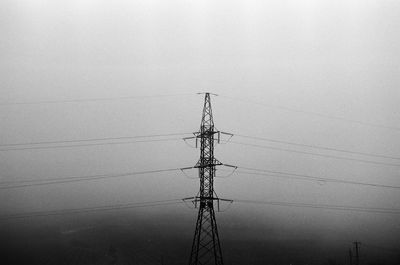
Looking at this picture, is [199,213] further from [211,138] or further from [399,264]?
[399,264]

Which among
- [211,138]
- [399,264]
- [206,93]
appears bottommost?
[399,264]

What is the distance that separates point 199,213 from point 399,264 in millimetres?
162238

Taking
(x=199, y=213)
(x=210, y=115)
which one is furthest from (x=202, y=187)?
(x=210, y=115)

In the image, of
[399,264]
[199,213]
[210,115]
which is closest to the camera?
[199,213]

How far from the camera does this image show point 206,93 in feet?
134

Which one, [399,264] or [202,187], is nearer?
[202,187]

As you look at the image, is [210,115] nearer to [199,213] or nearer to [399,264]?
[199,213]

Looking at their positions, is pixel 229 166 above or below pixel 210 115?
below

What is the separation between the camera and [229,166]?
131ft

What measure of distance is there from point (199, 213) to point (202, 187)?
231cm

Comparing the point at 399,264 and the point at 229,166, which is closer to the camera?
the point at 229,166

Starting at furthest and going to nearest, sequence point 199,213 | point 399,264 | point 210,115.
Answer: point 399,264
point 210,115
point 199,213

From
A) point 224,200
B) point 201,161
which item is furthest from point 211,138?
point 224,200

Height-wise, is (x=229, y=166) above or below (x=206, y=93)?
below
